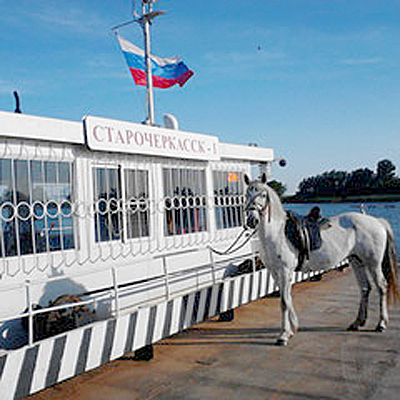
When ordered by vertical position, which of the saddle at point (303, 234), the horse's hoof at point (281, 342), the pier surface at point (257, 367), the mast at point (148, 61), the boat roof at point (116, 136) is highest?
the mast at point (148, 61)

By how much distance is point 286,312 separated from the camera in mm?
6660

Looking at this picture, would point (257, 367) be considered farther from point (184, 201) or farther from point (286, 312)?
point (184, 201)

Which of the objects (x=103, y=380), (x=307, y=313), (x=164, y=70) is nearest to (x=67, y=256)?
(x=103, y=380)

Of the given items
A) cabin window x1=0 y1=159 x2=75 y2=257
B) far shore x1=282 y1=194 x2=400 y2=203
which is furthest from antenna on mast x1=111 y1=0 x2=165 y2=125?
far shore x1=282 y1=194 x2=400 y2=203

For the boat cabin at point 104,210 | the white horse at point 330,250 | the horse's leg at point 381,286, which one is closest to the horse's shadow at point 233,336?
the white horse at point 330,250

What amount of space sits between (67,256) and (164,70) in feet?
19.5

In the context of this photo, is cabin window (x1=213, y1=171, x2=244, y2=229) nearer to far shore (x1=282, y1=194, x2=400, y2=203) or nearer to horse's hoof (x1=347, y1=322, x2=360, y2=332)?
horse's hoof (x1=347, y1=322, x2=360, y2=332)

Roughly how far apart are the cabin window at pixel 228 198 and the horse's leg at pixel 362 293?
3217 mm

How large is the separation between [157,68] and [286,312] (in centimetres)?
679

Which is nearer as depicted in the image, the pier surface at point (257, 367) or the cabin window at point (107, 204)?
the pier surface at point (257, 367)

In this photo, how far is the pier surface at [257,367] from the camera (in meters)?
4.96

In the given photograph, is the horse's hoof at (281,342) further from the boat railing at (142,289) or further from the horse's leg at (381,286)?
the horse's leg at (381,286)

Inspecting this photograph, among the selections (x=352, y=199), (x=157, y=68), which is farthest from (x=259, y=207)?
(x=352, y=199)

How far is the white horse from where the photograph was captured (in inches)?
261
